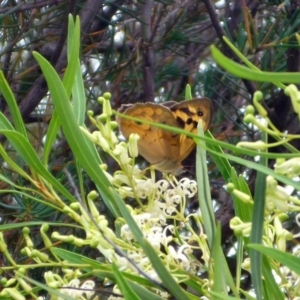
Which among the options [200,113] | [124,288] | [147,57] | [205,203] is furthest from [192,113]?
[147,57]

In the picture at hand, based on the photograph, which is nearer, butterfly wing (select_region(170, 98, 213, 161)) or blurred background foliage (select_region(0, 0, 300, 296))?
butterfly wing (select_region(170, 98, 213, 161))

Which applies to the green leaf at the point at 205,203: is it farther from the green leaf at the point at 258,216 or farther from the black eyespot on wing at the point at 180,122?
the black eyespot on wing at the point at 180,122

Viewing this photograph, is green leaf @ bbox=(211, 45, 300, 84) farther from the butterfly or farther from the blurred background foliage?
the blurred background foliage

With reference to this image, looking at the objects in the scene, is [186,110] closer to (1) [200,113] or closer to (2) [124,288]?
(1) [200,113]

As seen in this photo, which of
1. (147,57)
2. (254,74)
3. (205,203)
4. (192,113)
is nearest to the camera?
(254,74)

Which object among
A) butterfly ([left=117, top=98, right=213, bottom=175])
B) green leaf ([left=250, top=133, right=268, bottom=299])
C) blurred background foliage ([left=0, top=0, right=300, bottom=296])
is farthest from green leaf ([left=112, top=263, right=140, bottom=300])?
blurred background foliage ([left=0, top=0, right=300, bottom=296])

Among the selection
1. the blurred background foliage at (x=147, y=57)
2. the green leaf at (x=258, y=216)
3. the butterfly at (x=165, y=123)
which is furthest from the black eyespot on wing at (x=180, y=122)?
the blurred background foliage at (x=147, y=57)

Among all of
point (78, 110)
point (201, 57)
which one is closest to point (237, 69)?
point (78, 110)
